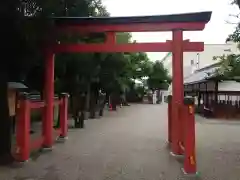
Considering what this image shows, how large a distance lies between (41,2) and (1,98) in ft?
7.87

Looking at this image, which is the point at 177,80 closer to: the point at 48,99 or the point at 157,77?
the point at 48,99

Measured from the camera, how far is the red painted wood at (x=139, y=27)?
33.2 ft

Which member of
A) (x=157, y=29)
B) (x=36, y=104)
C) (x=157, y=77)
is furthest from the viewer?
(x=157, y=77)

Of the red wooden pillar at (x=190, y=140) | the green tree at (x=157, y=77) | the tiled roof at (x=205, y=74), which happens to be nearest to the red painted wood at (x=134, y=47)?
the red wooden pillar at (x=190, y=140)

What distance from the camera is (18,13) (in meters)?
8.30

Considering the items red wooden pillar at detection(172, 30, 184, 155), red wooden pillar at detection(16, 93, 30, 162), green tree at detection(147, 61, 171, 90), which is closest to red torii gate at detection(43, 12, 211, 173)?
red wooden pillar at detection(172, 30, 184, 155)

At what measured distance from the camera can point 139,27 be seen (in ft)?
33.7

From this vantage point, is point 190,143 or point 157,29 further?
point 157,29

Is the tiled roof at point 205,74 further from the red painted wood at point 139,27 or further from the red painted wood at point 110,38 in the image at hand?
the red painted wood at point 110,38

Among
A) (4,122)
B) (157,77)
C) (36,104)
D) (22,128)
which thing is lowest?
(22,128)

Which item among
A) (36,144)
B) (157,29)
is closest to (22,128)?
(36,144)

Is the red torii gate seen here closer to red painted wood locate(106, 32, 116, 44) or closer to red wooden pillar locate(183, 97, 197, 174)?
red painted wood locate(106, 32, 116, 44)

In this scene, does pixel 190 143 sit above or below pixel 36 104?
below

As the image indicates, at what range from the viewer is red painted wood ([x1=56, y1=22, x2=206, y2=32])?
10.1m
